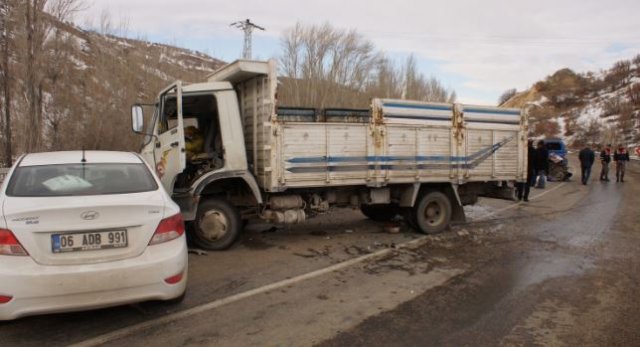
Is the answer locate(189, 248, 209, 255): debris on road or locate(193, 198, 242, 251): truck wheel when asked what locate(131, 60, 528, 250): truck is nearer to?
locate(193, 198, 242, 251): truck wheel

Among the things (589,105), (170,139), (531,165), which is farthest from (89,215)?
(589,105)

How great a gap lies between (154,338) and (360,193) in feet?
15.5

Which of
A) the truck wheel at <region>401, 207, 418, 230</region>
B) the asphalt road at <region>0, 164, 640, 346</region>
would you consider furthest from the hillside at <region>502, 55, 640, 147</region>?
the asphalt road at <region>0, 164, 640, 346</region>

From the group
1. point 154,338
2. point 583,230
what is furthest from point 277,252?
point 583,230

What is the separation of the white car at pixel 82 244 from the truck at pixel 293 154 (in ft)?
8.43

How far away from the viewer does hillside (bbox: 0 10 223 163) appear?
1457cm

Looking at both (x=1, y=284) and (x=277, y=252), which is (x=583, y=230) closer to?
(x=277, y=252)

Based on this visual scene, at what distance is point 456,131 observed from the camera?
27.3 feet

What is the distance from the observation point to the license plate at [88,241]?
3.55 m

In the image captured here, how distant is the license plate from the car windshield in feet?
1.89

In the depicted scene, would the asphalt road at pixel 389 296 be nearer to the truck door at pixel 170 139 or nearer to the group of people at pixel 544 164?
the truck door at pixel 170 139

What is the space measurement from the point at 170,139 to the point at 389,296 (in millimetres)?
3960

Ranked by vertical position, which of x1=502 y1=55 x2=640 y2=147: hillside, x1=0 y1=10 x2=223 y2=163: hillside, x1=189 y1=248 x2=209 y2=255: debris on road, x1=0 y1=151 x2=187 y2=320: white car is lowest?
x1=189 y1=248 x2=209 y2=255: debris on road

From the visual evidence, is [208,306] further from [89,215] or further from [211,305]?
[89,215]
